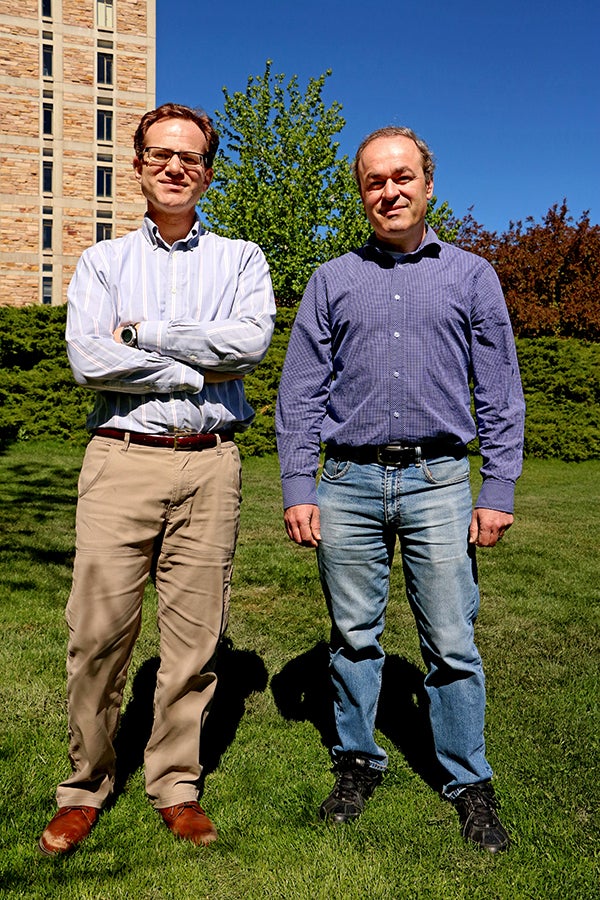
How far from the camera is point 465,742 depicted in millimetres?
3004

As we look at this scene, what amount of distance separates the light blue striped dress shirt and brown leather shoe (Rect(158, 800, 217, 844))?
1428mm

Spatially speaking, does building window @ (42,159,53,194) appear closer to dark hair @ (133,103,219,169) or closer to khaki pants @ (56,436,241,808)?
dark hair @ (133,103,219,169)

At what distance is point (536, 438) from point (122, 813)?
15.5 m

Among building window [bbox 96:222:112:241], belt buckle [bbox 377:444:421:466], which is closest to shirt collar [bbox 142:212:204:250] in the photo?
belt buckle [bbox 377:444:421:466]

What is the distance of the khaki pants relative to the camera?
282cm

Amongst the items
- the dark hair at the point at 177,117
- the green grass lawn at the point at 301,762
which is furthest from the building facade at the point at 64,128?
the dark hair at the point at 177,117

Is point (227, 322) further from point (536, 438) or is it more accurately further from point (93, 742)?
point (536, 438)

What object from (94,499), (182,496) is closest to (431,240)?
(182,496)

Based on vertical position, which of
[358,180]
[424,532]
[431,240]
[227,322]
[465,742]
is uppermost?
[358,180]

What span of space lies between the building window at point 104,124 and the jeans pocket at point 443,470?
4741 cm

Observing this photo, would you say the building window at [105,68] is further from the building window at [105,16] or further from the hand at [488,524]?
the hand at [488,524]

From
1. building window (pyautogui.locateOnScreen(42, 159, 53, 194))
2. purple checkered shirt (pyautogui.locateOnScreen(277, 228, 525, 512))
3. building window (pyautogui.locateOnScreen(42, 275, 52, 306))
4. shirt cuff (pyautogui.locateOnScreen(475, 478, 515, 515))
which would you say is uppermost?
building window (pyautogui.locateOnScreen(42, 159, 53, 194))

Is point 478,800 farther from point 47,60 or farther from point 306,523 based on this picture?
point 47,60

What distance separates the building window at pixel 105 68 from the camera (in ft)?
147
